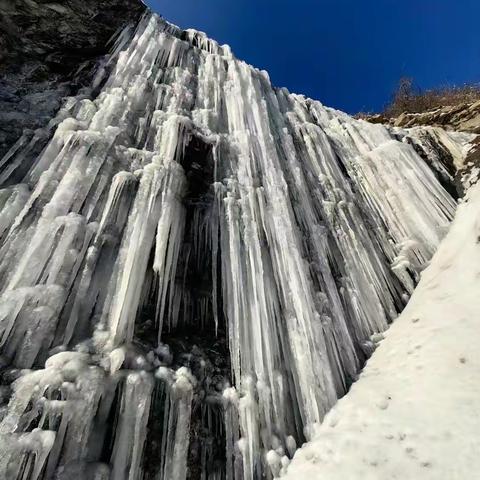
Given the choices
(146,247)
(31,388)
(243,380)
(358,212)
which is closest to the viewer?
(31,388)

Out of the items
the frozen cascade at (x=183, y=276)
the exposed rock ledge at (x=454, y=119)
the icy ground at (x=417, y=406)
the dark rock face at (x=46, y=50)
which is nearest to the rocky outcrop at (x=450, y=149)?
the exposed rock ledge at (x=454, y=119)

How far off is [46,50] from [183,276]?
595 cm

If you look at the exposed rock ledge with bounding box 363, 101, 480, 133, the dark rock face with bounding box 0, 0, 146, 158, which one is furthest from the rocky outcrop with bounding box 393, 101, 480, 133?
the dark rock face with bounding box 0, 0, 146, 158

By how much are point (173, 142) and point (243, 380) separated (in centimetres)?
425

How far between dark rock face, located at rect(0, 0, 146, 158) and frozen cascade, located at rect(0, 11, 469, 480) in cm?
44

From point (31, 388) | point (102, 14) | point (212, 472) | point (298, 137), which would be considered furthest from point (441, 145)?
point (31, 388)

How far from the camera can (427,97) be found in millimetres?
22797

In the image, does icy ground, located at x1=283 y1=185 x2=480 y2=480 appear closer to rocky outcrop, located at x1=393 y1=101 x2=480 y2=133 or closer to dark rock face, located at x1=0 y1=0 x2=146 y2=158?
dark rock face, located at x1=0 y1=0 x2=146 y2=158

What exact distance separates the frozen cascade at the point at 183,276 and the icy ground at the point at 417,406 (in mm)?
349

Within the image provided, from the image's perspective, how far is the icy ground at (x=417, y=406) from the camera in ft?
13.0

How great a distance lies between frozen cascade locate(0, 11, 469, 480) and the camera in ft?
13.0

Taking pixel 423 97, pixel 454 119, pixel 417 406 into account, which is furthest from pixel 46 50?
pixel 423 97

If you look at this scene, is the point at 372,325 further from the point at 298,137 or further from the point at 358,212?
the point at 298,137

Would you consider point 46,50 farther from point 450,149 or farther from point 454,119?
point 454,119
